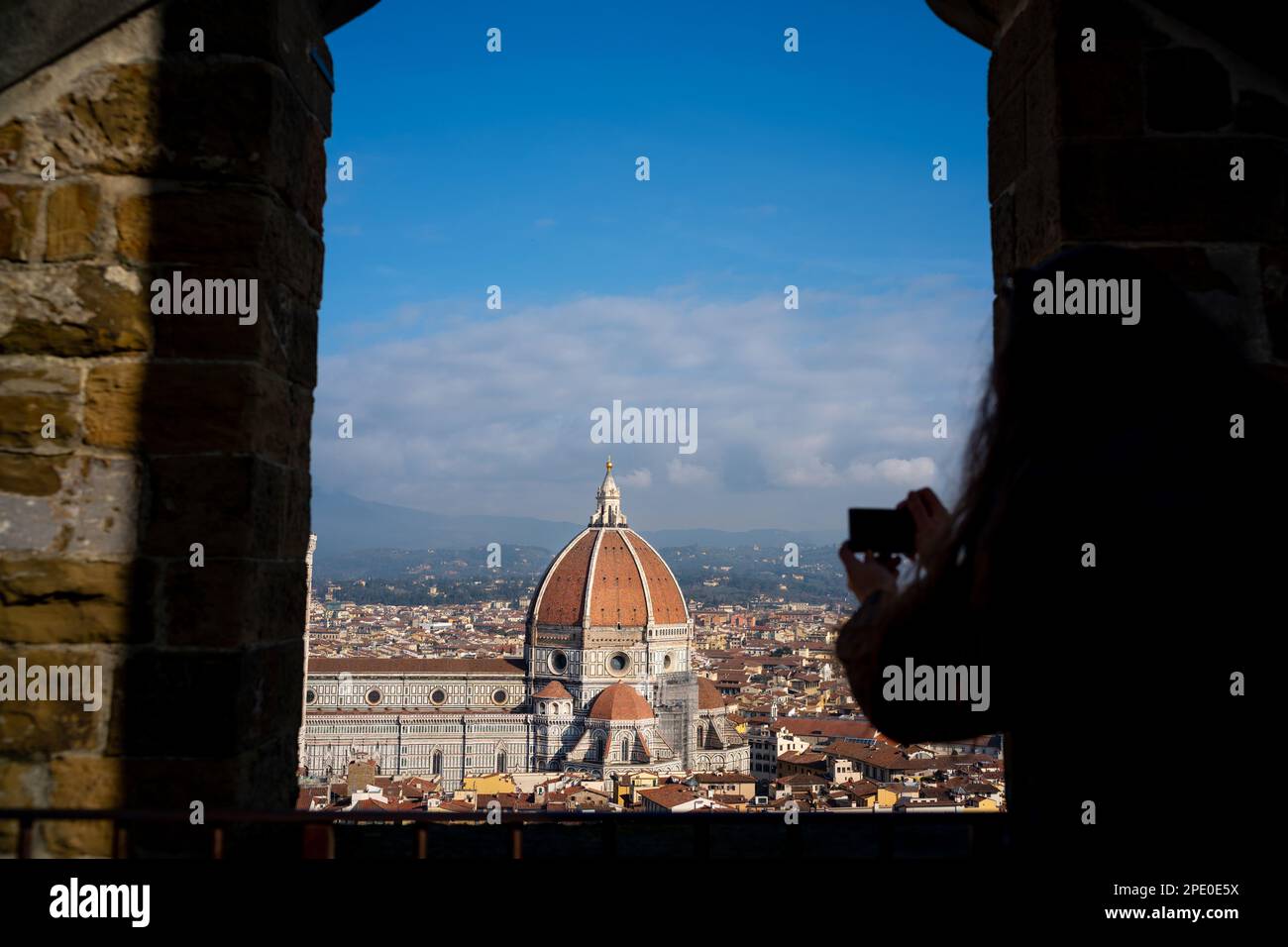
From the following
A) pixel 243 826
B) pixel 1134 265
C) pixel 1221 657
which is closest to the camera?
pixel 1221 657

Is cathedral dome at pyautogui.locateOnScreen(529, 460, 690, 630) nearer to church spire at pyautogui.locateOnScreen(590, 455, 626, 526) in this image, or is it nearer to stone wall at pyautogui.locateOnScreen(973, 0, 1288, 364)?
church spire at pyautogui.locateOnScreen(590, 455, 626, 526)

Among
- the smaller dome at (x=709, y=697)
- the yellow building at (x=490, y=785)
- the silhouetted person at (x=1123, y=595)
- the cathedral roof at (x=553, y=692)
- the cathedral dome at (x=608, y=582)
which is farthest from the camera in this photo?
the cathedral dome at (x=608, y=582)

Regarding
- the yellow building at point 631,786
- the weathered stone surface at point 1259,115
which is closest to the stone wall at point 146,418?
the weathered stone surface at point 1259,115

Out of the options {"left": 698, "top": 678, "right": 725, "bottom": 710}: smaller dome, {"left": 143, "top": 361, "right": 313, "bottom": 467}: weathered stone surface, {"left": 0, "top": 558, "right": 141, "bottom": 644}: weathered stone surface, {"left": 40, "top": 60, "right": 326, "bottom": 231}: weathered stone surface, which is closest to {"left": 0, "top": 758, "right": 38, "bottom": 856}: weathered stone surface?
{"left": 0, "top": 558, "right": 141, "bottom": 644}: weathered stone surface

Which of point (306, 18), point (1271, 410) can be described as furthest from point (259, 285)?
point (1271, 410)

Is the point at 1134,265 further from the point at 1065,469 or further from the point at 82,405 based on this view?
the point at 82,405

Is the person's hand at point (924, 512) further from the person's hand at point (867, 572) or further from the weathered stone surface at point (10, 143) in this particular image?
the weathered stone surface at point (10, 143)
